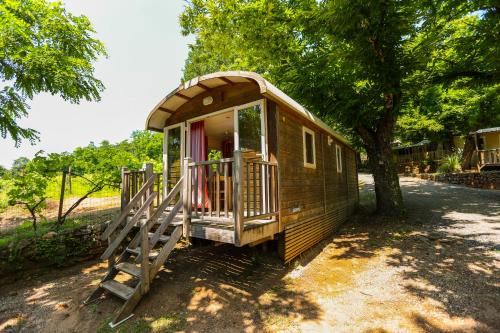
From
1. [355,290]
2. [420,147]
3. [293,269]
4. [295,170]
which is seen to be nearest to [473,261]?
[355,290]

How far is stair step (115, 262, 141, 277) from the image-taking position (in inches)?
154

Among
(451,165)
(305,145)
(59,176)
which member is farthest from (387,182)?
(451,165)

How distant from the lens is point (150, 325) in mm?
3346

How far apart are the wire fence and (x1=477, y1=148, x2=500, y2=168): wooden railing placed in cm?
2194

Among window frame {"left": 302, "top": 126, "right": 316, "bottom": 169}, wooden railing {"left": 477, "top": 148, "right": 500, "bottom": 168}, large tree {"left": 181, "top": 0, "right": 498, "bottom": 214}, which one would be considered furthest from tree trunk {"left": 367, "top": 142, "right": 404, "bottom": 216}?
wooden railing {"left": 477, "top": 148, "right": 500, "bottom": 168}

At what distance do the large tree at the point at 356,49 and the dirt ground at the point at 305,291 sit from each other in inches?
Result: 145

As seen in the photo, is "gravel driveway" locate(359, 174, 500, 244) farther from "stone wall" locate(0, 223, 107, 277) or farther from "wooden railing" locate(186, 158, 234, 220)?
"stone wall" locate(0, 223, 107, 277)

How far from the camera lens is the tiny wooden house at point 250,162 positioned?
398 centimetres

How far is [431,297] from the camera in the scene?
362cm

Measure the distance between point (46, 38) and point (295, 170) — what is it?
8587mm

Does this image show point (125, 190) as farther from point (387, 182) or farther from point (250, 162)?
point (387, 182)

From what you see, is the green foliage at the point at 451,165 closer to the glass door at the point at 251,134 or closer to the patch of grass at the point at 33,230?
the glass door at the point at 251,134

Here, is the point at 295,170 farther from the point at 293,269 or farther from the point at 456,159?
the point at 456,159

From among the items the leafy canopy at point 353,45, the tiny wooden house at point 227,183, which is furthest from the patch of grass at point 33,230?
the leafy canopy at point 353,45
